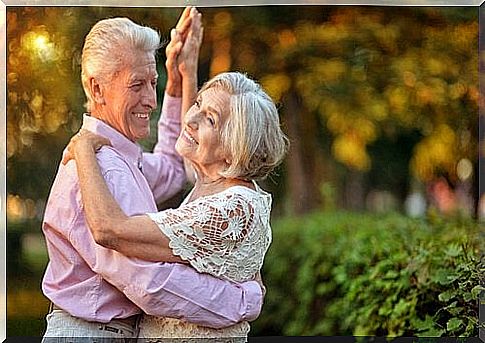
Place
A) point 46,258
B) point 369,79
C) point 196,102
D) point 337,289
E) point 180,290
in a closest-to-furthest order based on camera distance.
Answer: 1. point 180,290
2. point 196,102
3. point 46,258
4. point 369,79
5. point 337,289

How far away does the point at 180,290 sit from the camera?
3600 mm

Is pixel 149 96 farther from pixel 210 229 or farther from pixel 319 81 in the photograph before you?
pixel 319 81

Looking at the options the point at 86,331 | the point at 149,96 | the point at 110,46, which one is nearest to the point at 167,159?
the point at 149,96

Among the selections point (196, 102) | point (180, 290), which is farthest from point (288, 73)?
Result: point (180, 290)

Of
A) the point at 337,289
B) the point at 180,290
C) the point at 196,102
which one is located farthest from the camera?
the point at 337,289

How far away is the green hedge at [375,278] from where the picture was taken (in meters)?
4.54

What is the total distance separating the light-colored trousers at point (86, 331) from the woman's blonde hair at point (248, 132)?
76cm

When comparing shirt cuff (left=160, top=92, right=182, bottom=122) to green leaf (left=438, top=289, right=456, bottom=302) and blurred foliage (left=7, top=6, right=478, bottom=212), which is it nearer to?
blurred foliage (left=7, top=6, right=478, bottom=212)

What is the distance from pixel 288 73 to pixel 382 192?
0.79m

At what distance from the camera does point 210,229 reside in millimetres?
3553

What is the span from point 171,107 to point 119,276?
3.11 ft

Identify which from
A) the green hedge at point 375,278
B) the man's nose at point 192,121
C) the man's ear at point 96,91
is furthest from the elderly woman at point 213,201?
the green hedge at point 375,278

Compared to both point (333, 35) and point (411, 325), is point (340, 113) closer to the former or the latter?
point (333, 35)

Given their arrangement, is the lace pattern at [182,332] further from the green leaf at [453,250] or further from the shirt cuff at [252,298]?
the green leaf at [453,250]
